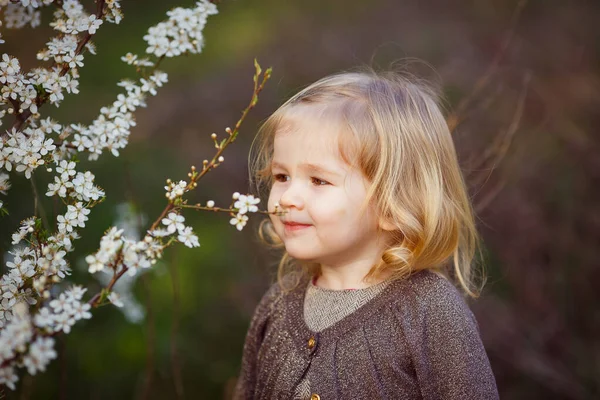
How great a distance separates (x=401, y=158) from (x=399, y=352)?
1.77 ft

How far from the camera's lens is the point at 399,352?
1863 millimetres

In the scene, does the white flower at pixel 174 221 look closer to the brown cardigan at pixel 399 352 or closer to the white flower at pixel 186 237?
the white flower at pixel 186 237

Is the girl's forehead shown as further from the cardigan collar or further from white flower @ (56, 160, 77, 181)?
white flower @ (56, 160, 77, 181)

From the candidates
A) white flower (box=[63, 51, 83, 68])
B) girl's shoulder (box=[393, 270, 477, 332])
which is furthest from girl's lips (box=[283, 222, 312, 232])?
white flower (box=[63, 51, 83, 68])

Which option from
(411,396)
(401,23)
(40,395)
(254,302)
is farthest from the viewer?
(401,23)

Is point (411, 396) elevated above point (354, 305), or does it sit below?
below

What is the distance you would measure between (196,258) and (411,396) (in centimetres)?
244

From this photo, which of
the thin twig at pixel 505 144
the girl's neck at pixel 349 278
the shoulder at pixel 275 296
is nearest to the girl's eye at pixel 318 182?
the girl's neck at pixel 349 278

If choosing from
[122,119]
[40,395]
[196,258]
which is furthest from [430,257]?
[196,258]

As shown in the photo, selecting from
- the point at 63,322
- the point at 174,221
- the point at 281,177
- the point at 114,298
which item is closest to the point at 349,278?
the point at 281,177

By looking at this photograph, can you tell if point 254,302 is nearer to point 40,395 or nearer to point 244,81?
point 40,395

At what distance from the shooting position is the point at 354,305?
197cm

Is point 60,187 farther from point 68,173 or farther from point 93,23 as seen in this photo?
point 93,23

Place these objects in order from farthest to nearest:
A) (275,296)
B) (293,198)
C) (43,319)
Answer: (275,296) < (293,198) < (43,319)
